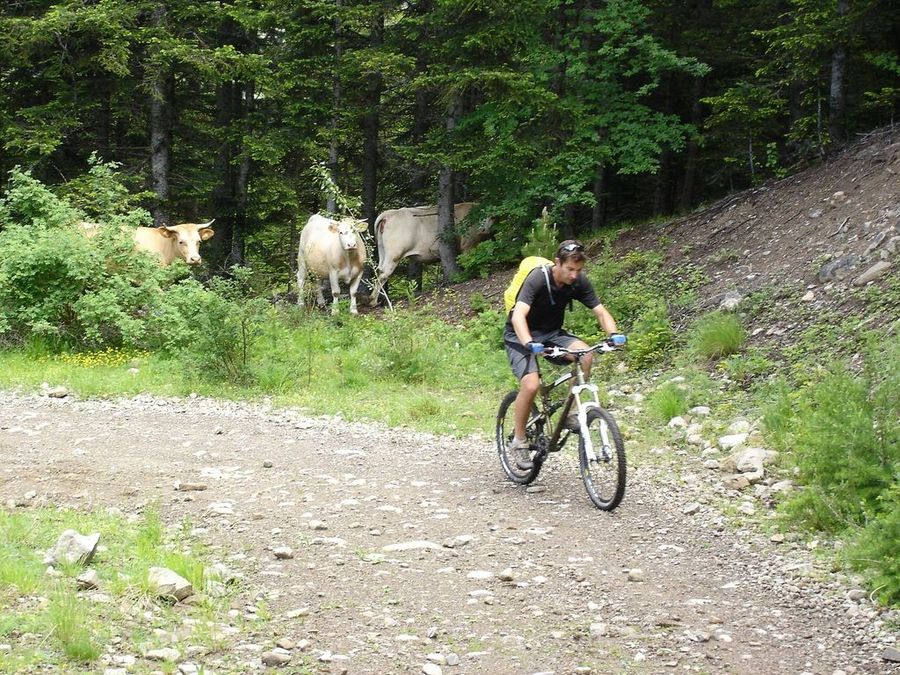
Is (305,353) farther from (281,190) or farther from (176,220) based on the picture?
(176,220)

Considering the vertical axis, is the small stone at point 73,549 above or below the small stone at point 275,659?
above

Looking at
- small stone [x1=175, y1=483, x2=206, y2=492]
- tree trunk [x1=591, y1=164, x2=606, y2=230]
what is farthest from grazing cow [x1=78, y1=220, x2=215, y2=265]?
small stone [x1=175, y1=483, x2=206, y2=492]

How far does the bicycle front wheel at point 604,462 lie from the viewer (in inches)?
267

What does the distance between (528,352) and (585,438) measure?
0.93 metres

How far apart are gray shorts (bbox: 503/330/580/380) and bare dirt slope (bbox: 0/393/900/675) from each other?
1.09 meters

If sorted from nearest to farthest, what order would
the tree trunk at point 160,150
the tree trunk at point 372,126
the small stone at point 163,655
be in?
1. the small stone at point 163,655
2. the tree trunk at point 160,150
3. the tree trunk at point 372,126

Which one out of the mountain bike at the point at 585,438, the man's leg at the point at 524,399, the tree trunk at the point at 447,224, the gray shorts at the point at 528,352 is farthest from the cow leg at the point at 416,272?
the man's leg at the point at 524,399

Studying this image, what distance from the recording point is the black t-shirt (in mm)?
7367

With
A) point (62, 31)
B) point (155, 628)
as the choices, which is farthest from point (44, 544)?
point (62, 31)

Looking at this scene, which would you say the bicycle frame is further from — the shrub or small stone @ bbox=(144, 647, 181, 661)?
the shrub

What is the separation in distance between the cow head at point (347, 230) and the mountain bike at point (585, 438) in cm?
975

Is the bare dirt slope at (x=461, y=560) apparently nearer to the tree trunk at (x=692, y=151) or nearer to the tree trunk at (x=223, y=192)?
the tree trunk at (x=692, y=151)

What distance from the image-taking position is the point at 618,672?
14.6 feet

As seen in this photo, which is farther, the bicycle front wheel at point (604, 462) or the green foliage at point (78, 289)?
the green foliage at point (78, 289)
